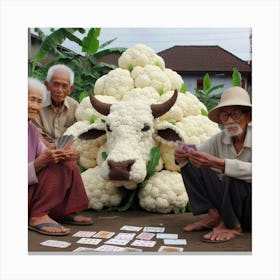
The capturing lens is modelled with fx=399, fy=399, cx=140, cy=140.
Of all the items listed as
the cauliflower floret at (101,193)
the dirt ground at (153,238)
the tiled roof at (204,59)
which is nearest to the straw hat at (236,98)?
the tiled roof at (204,59)

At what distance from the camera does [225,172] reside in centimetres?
332

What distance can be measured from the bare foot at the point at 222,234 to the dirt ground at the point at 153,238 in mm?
37

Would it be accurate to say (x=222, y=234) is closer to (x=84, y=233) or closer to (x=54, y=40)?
(x=84, y=233)

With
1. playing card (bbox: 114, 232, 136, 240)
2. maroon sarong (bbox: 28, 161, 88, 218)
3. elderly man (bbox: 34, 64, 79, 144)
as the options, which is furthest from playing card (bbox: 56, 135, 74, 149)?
playing card (bbox: 114, 232, 136, 240)

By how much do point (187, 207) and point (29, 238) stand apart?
1.71 metres

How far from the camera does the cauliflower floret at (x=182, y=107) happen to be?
14.3ft

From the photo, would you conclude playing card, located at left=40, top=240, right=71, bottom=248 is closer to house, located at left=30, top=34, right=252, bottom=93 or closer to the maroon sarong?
the maroon sarong

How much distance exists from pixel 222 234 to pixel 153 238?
1.94 ft

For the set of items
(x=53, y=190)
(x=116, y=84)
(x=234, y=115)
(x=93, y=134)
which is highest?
(x=116, y=84)

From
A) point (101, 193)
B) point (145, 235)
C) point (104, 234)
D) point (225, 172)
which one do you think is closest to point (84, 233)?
point (104, 234)

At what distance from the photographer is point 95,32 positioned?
4312 mm

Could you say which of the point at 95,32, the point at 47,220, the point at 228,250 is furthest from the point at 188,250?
the point at 95,32

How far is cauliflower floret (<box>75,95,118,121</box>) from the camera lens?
4.44 m

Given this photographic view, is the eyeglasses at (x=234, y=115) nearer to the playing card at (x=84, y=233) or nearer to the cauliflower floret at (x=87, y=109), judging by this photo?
the cauliflower floret at (x=87, y=109)
